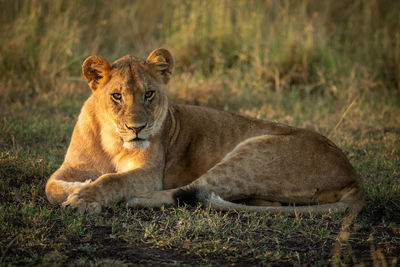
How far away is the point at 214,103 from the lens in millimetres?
6656

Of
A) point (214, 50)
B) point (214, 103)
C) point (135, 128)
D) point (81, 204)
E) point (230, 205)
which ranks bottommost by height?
point (230, 205)

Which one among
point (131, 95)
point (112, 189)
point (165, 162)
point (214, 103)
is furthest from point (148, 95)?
point (214, 103)

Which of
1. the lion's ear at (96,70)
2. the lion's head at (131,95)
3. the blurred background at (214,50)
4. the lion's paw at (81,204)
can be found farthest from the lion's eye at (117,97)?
the blurred background at (214,50)

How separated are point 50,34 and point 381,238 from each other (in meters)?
5.37

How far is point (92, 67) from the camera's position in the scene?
12.2 ft

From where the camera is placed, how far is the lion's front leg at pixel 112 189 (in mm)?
3277

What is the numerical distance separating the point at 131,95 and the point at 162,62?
1.69 feet

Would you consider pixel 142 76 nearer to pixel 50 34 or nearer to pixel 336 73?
pixel 50 34

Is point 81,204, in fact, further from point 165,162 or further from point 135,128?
point 165,162

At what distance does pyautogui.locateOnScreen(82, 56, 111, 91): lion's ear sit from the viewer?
12.1ft

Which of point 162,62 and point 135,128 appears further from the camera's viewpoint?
point 162,62

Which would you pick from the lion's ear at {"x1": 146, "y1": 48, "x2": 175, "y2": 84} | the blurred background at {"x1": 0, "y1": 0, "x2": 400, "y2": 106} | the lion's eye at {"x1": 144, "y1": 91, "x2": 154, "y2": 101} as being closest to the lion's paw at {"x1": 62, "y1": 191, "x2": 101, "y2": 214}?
the lion's eye at {"x1": 144, "y1": 91, "x2": 154, "y2": 101}

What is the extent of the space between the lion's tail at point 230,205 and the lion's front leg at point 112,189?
9.1 inches

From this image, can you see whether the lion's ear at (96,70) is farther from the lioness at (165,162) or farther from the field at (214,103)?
the field at (214,103)
